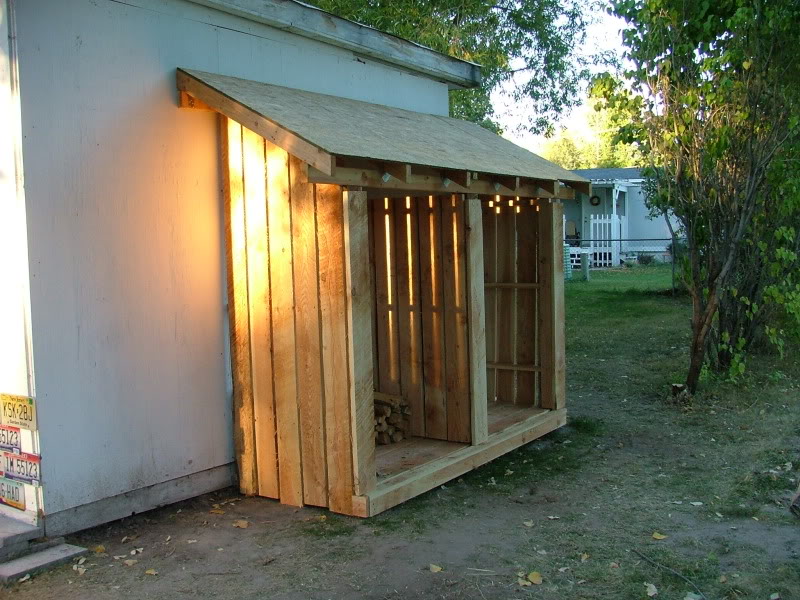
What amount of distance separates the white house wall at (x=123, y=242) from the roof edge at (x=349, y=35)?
152 mm

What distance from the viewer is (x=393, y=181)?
5453 mm

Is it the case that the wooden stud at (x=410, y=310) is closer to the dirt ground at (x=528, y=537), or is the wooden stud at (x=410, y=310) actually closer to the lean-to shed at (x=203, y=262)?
the lean-to shed at (x=203, y=262)

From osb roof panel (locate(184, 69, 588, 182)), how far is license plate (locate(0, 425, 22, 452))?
2.39 meters

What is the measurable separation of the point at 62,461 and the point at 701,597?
11.8 feet

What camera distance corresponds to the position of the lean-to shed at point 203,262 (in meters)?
4.85

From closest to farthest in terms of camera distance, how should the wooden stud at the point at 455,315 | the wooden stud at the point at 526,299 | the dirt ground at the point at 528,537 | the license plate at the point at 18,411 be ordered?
the dirt ground at the point at 528,537 < the license plate at the point at 18,411 < the wooden stud at the point at 455,315 < the wooden stud at the point at 526,299

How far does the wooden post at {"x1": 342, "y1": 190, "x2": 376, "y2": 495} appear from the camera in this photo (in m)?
5.17

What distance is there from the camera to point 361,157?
4.94 metres

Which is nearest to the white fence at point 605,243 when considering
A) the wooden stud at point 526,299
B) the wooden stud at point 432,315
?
the wooden stud at point 526,299

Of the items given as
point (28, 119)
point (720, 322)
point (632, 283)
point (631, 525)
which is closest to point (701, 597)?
point (631, 525)

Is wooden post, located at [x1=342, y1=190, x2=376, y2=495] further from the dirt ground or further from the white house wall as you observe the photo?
the white house wall

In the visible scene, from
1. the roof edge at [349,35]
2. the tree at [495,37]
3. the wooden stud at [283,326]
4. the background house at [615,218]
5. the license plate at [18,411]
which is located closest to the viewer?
the license plate at [18,411]

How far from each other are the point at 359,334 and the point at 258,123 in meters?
1.45

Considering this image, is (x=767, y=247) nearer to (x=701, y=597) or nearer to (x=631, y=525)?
→ (x=631, y=525)
